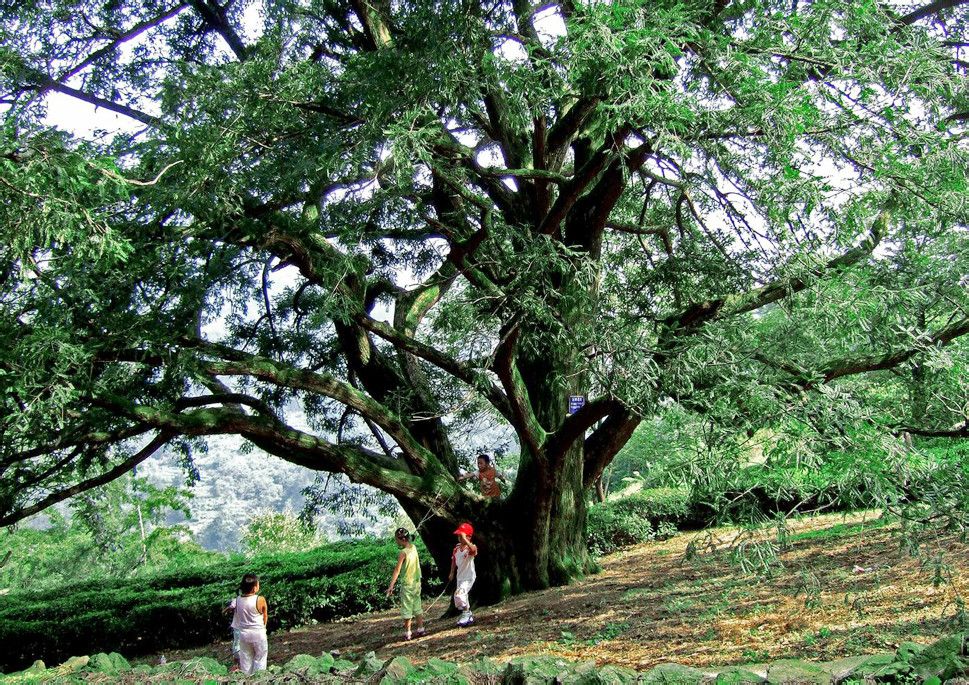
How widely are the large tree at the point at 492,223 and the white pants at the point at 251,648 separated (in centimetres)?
185

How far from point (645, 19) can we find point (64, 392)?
15.0 ft

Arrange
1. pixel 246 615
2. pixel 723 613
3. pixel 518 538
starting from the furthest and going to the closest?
pixel 518 538 < pixel 723 613 < pixel 246 615

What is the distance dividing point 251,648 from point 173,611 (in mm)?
5271

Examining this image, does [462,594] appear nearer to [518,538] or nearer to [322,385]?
[518,538]

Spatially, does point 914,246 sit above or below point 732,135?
below

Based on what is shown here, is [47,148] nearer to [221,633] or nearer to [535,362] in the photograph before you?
[535,362]

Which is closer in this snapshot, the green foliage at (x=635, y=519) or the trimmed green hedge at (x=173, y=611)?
the trimmed green hedge at (x=173, y=611)

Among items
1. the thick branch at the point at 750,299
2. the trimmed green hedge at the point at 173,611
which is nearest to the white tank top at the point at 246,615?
the thick branch at the point at 750,299

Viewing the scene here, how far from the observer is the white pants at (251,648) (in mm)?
6734

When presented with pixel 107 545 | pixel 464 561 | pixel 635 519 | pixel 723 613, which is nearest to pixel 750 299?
pixel 723 613

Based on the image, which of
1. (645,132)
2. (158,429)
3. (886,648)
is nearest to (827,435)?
(886,648)

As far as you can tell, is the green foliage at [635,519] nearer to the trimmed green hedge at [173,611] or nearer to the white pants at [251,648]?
the trimmed green hedge at [173,611]

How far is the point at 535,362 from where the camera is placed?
10008 millimetres

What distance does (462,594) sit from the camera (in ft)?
27.9
